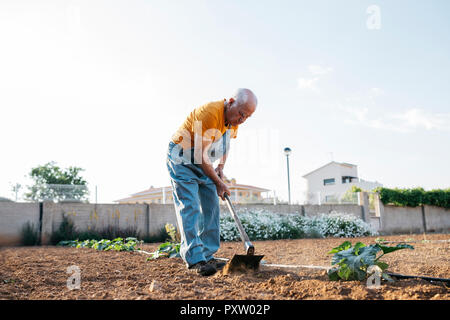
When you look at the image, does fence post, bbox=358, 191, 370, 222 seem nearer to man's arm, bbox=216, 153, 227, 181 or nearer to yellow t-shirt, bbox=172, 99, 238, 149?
man's arm, bbox=216, 153, 227, 181

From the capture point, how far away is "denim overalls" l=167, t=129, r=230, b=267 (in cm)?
274

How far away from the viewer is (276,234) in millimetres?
8188

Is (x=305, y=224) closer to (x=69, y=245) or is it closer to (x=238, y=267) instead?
(x=69, y=245)

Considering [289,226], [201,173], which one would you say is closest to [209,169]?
[201,173]

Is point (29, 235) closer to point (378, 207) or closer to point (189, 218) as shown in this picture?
point (189, 218)

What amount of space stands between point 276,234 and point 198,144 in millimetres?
5948

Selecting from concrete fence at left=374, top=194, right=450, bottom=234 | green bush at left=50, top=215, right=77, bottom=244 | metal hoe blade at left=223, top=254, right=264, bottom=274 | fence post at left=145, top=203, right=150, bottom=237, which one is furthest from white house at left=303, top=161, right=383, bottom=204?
metal hoe blade at left=223, top=254, right=264, bottom=274

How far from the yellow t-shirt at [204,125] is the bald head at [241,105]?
0.07m

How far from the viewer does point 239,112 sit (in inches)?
110

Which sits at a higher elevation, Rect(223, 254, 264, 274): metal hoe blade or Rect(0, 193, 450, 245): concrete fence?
Rect(0, 193, 450, 245): concrete fence

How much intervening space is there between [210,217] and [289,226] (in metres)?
5.94

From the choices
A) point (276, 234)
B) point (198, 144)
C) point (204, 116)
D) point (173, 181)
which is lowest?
point (276, 234)

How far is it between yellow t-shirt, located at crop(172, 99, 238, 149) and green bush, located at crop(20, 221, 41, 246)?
5500mm
